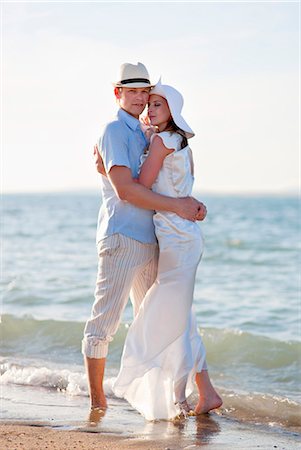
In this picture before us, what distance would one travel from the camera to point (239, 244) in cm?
2228

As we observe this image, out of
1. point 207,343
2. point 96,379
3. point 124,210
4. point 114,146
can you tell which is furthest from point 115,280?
point 207,343

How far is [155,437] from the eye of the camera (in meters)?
4.95

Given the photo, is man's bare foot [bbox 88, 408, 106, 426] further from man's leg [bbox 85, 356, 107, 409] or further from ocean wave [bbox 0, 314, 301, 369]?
ocean wave [bbox 0, 314, 301, 369]

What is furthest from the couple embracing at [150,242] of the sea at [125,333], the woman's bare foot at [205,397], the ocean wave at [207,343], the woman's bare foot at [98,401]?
the ocean wave at [207,343]

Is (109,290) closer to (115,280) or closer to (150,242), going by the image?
(115,280)

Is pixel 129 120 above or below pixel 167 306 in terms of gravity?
above

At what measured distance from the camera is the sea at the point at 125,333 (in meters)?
6.11

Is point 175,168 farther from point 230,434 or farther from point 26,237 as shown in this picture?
point 26,237

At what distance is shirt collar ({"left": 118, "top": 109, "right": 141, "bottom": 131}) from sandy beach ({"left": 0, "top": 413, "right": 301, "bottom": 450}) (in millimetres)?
1707

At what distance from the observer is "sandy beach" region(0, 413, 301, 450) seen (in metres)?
4.72

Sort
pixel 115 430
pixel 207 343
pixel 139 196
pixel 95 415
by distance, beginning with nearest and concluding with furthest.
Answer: pixel 115 430
pixel 139 196
pixel 95 415
pixel 207 343

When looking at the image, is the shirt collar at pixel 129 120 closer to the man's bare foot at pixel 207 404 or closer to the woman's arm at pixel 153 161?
the woman's arm at pixel 153 161

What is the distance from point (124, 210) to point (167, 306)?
1.99ft

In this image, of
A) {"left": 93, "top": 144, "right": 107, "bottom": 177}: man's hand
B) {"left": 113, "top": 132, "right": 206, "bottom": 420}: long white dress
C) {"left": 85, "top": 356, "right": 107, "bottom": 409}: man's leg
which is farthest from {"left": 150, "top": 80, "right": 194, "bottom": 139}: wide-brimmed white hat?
{"left": 85, "top": 356, "right": 107, "bottom": 409}: man's leg
